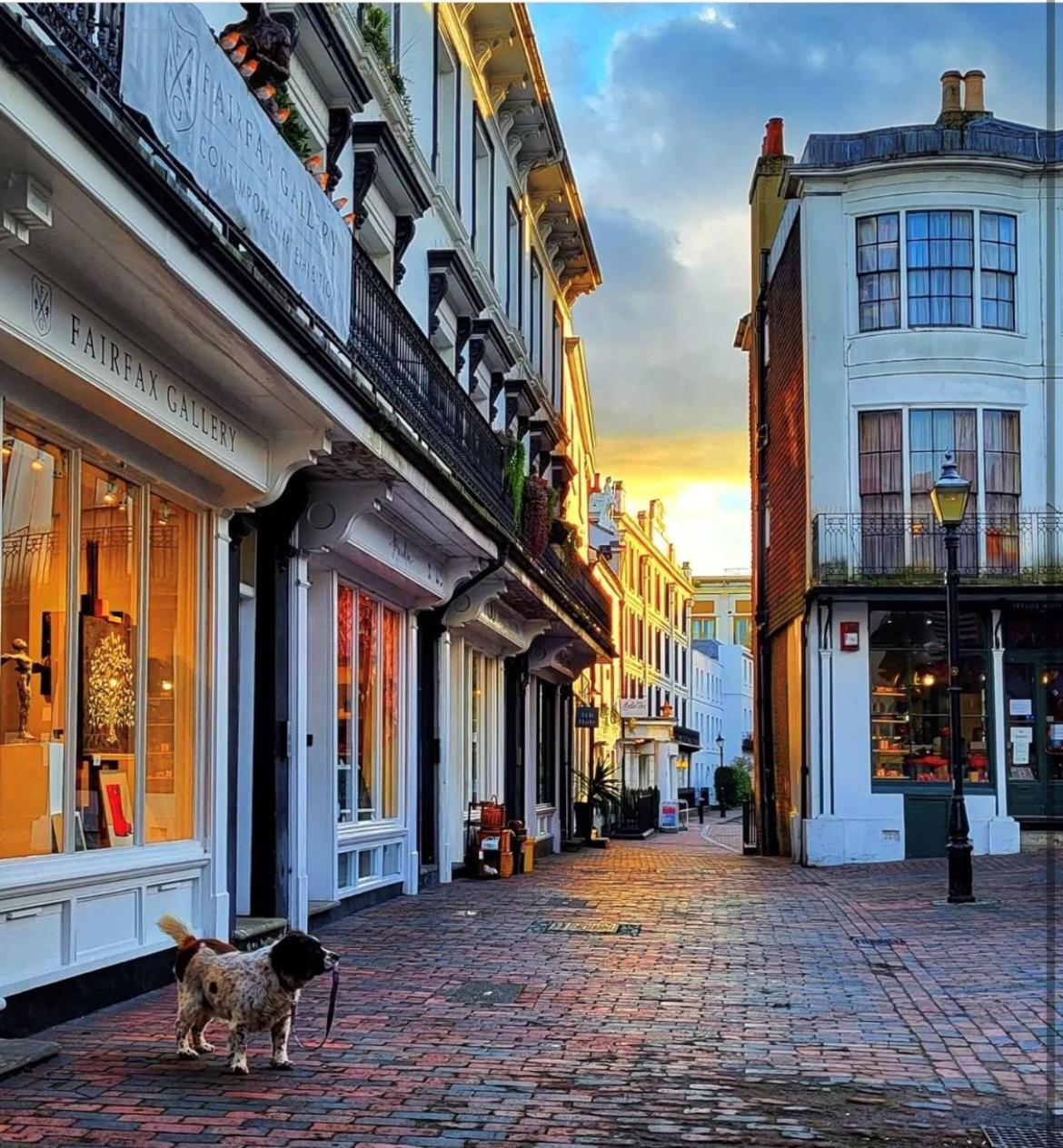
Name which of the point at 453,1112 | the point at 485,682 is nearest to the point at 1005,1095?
the point at 453,1112

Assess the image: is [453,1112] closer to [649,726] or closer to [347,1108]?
[347,1108]

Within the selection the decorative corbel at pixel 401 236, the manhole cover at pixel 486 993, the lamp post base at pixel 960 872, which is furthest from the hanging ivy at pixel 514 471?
the manhole cover at pixel 486 993

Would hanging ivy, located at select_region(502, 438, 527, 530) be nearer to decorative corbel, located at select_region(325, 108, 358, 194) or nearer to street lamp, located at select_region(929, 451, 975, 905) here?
street lamp, located at select_region(929, 451, 975, 905)

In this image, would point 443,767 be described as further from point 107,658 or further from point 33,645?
point 33,645

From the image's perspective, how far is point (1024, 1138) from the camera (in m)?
6.41

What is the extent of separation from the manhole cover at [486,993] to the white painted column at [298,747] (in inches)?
103

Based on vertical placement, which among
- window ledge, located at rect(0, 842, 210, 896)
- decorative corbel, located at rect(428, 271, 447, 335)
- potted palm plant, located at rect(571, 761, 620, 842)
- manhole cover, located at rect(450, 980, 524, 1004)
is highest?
decorative corbel, located at rect(428, 271, 447, 335)

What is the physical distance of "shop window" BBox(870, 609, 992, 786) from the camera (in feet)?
77.4

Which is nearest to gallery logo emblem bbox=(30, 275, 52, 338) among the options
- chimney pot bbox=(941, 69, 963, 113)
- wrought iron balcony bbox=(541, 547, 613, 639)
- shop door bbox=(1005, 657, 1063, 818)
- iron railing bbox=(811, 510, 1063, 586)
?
wrought iron balcony bbox=(541, 547, 613, 639)

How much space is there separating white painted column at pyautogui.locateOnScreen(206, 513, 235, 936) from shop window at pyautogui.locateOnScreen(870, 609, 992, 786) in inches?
586

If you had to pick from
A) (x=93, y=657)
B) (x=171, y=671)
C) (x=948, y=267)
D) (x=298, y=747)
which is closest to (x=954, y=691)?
(x=298, y=747)

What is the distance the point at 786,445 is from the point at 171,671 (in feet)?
60.5

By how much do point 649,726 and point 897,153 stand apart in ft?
113

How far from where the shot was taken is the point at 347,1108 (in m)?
6.63
